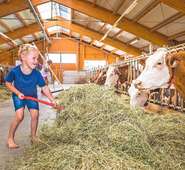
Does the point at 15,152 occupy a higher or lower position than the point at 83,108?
lower

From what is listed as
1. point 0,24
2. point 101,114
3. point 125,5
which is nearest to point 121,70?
point 125,5

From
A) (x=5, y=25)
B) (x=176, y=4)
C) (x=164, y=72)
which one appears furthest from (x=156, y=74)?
(x=5, y=25)

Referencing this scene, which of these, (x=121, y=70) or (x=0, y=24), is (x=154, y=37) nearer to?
(x=121, y=70)

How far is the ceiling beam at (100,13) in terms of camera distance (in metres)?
15.1

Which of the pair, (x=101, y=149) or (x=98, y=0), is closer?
(x=101, y=149)

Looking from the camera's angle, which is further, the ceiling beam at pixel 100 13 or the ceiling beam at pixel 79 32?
the ceiling beam at pixel 79 32

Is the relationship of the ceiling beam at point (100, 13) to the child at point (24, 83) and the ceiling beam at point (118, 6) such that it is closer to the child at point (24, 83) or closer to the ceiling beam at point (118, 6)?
the ceiling beam at point (118, 6)

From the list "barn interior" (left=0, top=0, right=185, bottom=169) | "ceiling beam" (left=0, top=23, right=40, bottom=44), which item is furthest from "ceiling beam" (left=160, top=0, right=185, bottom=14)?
"ceiling beam" (left=0, top=23, right=40, bottom=44)

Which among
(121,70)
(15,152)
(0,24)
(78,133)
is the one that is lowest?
(15,152)

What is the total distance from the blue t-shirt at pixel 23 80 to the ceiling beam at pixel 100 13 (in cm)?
1083

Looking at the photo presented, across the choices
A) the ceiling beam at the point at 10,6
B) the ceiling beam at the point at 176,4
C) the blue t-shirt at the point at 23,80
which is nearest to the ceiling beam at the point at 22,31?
the ceiling beam at the point at 10,6

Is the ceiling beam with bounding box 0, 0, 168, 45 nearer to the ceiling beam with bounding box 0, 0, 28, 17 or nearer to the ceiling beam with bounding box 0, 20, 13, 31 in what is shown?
the ceiling beam with bounding box 0, 0, 28, 17

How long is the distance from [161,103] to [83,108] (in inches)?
121

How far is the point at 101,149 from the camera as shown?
10.6ft
